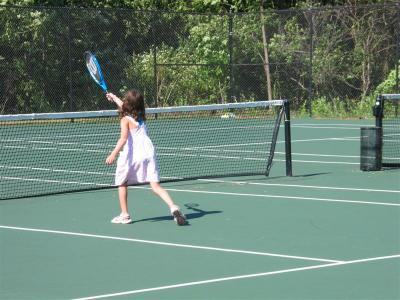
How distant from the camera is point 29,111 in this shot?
23.5 m

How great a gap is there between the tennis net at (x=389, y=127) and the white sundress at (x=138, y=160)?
16.4 feet

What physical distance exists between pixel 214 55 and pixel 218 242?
59.6 feet

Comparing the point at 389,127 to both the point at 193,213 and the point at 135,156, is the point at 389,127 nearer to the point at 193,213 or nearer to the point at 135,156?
the point at 193,213

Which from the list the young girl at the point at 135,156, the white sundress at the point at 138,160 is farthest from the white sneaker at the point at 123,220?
the white sundress at the point at 138,160

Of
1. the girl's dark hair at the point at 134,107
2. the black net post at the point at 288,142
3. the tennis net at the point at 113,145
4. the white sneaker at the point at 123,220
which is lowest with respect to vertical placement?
the tennis net at the point at 113,145

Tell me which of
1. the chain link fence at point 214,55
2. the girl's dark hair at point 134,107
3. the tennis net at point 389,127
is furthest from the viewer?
the chain link fence at point 214,55

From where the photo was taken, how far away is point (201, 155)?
53.2 feet

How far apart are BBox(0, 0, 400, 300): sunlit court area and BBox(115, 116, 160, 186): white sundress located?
Answer: 0.01m

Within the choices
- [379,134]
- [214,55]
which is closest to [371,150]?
[379,134]

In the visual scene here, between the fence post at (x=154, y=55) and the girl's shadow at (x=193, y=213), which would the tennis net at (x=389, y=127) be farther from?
the fence post at (x=154, y=55)

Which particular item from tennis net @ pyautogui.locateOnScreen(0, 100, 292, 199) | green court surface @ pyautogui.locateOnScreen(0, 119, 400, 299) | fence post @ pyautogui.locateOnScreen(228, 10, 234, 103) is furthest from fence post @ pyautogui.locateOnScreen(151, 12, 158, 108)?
green court surface @ pyautogui.locateOnScreen(0, 119, 400, 299)

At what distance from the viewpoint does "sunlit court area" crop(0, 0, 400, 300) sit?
7.48 meters

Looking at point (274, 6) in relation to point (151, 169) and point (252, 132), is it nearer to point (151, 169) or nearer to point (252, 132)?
point (252, 132)

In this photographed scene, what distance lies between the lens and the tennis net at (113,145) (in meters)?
13.0
